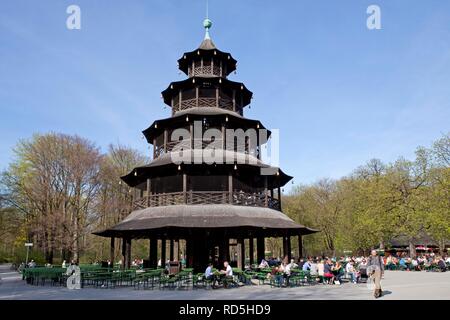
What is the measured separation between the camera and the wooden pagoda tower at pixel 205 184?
76.6 feet

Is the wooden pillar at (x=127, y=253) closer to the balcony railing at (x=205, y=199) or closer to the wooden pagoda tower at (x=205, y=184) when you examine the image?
the wooden pagoda tower at (x=205, y=184)

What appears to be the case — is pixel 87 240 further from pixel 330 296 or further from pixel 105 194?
pixel 330 296

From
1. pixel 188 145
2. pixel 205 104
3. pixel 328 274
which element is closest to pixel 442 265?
pixel 328 274

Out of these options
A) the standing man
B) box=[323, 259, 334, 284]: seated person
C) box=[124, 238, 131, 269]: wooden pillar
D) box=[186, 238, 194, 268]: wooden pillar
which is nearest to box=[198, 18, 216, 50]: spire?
box=[186, 238, 194, 268]: wooden pillar

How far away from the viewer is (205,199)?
25000 millimetres

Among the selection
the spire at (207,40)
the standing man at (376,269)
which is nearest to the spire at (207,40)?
the spire at (207,40)

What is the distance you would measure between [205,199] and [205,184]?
2242 mm

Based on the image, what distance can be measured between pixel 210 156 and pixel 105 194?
25.5m

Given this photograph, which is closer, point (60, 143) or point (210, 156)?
point (210, 156)

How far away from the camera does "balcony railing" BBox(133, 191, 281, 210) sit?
25.0 meters

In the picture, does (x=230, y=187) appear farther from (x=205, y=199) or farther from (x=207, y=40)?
(x=207, y=40)

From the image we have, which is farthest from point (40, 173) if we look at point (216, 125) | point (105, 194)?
point (216, 125)

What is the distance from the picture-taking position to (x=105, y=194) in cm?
4697
